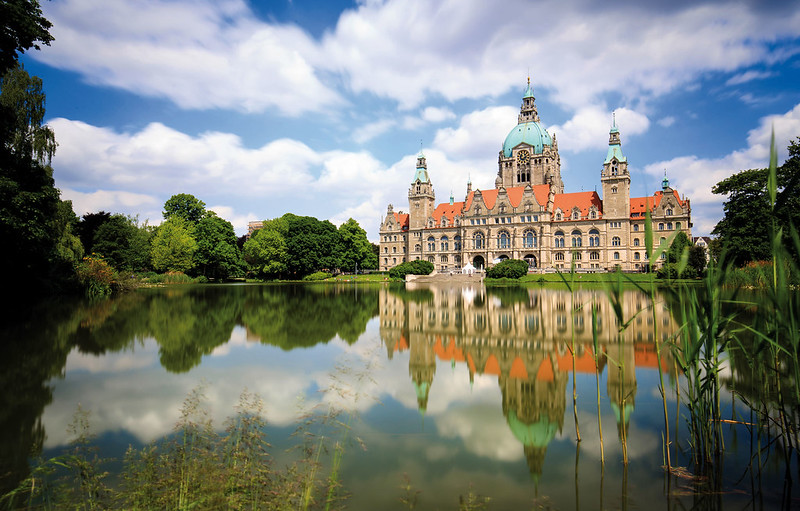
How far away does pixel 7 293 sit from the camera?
2320 centimetres

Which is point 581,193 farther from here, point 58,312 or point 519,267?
point 58,312

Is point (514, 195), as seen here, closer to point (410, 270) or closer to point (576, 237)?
point (576, 237)

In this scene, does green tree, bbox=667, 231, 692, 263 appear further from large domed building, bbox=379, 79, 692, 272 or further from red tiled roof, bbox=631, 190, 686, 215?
red tiled roof, bbox=631, 190, 686, 215

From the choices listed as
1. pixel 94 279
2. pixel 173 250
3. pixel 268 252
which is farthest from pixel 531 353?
pixel 268 252

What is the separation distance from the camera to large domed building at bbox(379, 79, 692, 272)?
62.2m

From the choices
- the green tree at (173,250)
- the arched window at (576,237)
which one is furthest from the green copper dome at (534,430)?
the arched window at (576,237)

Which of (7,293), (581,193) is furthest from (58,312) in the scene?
(581,193)

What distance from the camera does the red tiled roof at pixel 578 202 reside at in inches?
2591

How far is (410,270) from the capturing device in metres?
60.7

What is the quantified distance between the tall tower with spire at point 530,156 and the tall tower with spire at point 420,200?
43.5ft

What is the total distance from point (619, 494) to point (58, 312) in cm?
2205

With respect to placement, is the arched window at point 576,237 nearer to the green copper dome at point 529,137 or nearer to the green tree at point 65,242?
the green copper dome at point 529,137

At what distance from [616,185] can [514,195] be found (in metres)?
15.1

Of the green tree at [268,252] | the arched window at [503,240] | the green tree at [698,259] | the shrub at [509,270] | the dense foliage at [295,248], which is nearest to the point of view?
the green tree at [698,259]
